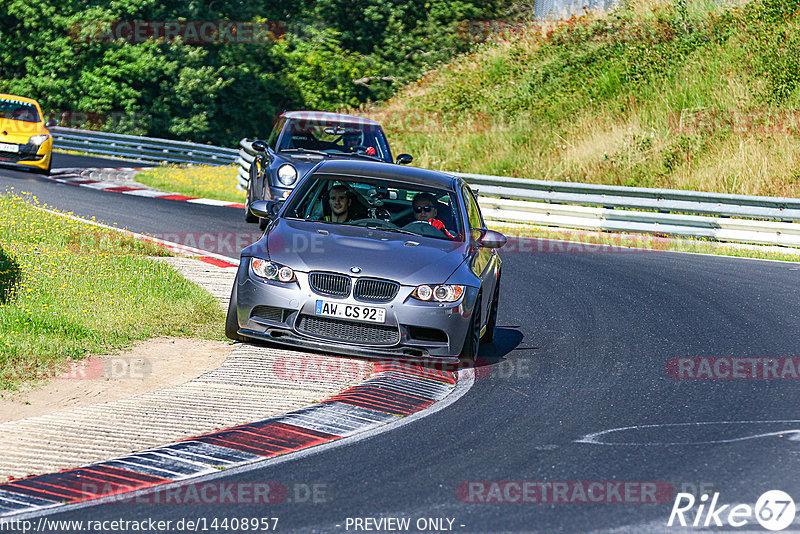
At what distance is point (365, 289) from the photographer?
8383 millimetres

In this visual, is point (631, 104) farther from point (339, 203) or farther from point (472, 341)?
point (472, 341)

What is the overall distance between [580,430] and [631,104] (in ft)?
76.5

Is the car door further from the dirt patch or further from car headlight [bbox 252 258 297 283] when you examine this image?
the dirt patch

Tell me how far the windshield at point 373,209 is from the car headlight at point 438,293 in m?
0.98

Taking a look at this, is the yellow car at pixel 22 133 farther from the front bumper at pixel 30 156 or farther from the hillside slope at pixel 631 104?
the hillside slope at pixel 631 104

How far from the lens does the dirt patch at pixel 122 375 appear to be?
23.2 ft

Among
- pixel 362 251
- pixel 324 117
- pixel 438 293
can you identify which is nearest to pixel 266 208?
pixel 362 251

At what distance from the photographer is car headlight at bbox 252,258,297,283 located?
8.49 meters

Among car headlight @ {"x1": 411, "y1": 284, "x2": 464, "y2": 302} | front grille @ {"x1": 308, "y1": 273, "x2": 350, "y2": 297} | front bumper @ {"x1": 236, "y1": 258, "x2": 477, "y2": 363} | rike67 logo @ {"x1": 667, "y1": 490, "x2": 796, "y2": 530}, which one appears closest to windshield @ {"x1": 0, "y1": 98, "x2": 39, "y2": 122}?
front bumper @ {"x1": 236, "y1": 258, "x2": 477, "y2": 363}

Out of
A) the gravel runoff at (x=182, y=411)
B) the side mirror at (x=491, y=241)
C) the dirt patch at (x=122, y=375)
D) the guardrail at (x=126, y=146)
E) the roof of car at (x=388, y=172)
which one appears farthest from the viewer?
the guardrail at (x=126, y=146)

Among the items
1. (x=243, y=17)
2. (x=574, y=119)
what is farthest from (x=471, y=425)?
(x=243, y=17)

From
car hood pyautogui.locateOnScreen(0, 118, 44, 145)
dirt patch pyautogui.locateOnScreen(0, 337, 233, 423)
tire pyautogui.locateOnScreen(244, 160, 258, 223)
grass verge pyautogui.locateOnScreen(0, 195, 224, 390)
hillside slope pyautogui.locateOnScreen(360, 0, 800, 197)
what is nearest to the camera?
dirt patch pyautogui.locateOnScreen(0, 337, 233, 423)

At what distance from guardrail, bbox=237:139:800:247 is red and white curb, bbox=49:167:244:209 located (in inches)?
80.9

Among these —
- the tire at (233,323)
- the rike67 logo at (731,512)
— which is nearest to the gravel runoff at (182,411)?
the tire at (233,323)
